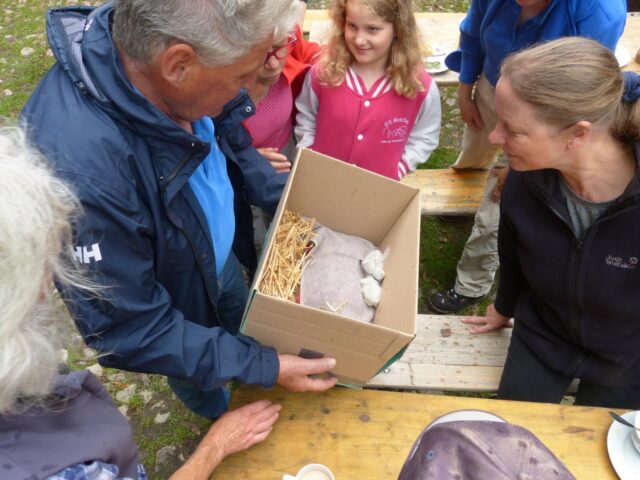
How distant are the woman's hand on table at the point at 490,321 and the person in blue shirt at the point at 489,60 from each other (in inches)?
27.6

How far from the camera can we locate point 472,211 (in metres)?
3.48

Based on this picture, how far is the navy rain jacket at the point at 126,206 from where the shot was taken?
121 centimetres

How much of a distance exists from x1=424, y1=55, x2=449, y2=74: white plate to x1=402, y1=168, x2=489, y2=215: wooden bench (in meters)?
0.77

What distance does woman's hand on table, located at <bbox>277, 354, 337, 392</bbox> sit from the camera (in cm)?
162

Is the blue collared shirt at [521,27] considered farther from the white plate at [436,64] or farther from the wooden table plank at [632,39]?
the wooden table plank at [632,39]

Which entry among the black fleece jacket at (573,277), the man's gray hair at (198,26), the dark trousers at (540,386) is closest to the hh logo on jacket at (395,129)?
the black fleece jacket at (573,277)

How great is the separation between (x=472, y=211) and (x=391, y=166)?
3.22 ft

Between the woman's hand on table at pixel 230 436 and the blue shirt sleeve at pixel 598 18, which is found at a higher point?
the blue shirt sleeve at pixel 598 18

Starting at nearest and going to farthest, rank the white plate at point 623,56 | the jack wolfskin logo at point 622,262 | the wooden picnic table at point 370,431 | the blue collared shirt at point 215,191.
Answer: the wooden picnic table at point 370,431 < the blue collared shirt at point 215,191 < the jack wolfskin logo at point 622,262 < the white plate at point 623,56

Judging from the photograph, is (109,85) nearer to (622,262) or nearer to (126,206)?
(126,206)

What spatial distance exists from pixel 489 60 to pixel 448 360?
5.73 feet

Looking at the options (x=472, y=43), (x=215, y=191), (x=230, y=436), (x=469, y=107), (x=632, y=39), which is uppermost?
(x=472, y=43)

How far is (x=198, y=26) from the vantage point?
1178 millimetres

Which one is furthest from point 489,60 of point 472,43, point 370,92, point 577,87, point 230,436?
point 230,436
